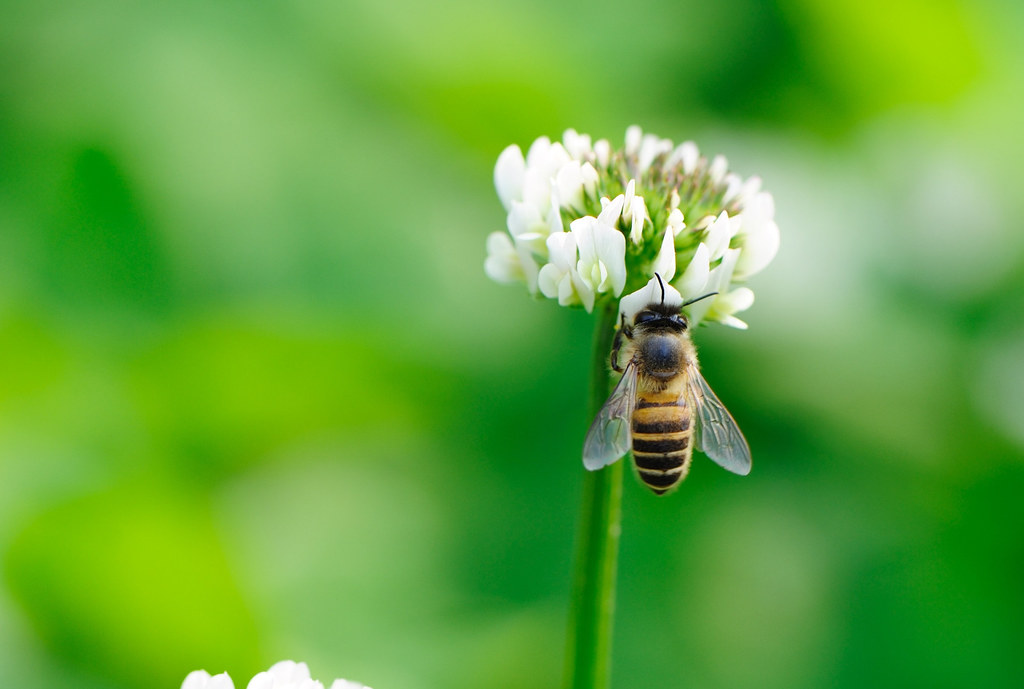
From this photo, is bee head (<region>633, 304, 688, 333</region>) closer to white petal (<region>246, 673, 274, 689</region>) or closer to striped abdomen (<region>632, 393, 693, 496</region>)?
striped abdomen (<region>632, 393, 693, 496</region>)

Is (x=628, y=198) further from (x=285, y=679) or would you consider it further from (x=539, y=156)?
(x=285, y=679)

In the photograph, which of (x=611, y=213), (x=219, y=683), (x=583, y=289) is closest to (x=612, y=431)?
(x=583, y=289)

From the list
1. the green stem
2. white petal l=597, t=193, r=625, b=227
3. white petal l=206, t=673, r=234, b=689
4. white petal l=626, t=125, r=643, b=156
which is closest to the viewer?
white petal l=206, t=673, r=234, b=689

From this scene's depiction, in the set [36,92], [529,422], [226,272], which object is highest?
[36,92]

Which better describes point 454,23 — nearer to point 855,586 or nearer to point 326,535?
point 326,535

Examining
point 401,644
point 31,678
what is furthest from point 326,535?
point 31,678

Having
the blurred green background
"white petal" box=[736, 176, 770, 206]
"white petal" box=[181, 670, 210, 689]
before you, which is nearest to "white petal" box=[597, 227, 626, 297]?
"white petal" box=[736, 176, 770, 206]
